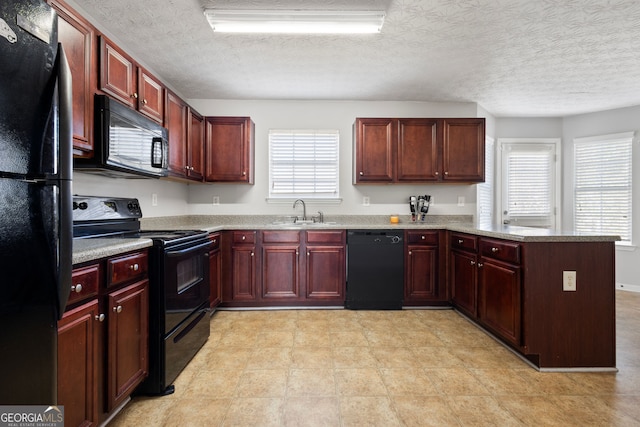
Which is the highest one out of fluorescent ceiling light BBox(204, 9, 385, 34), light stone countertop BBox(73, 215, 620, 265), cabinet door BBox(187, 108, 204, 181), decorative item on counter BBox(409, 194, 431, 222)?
fluorescent ceiling light BBox(204, 9, 385, 34)

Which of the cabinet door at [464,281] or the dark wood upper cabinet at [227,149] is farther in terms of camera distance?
the dark wood upper cabinet at [227,149]

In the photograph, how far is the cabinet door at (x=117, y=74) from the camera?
185 cm

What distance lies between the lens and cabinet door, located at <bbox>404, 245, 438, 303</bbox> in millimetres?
3438

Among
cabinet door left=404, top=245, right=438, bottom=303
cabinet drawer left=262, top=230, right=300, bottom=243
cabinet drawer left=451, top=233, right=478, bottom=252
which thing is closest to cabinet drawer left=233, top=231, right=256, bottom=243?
cabinet drawer left=262, top=230, right=300, bottom=243

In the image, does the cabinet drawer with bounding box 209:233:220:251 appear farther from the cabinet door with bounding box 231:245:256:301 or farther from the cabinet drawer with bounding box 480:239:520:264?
the cabinet drawer with bounding box 480:239:520:264

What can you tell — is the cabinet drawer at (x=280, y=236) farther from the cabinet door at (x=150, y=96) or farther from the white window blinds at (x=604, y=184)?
the white window blinds at (x=604, y=184)

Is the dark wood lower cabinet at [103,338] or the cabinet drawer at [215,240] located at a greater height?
the cabinet drawer at [215,240]

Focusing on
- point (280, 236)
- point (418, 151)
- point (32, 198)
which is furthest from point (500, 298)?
point (32, 198)

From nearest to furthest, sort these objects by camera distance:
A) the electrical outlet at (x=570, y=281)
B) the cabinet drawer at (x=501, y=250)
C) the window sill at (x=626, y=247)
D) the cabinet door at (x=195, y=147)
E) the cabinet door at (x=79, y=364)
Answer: the cabinet door at (x=79, y=364) → the electrical outlet at (x=570, y=281) → the cabinet drawer at (x=501, y=250) → the cabinet door at (x=195, y=147) → the window sill at (x=626, y=247)

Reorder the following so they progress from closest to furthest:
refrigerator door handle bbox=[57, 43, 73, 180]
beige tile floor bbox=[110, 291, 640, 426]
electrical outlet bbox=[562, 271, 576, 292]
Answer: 1. refrigerator door handle bbox=[57, 43, 73, 180]
2. beige tile floor bbox=[110, 291, 640, 426]
3. electrical outlet bbox=[562, 271, 576, 292]

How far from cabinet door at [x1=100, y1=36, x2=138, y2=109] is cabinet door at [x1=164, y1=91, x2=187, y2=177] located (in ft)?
1.70

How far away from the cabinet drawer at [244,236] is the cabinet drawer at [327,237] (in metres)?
0.60

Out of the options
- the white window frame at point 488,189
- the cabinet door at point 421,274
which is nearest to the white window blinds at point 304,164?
the cabinet door at point 421,274

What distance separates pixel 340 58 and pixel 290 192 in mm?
1699
